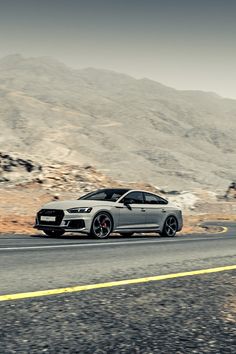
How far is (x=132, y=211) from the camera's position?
15.8m

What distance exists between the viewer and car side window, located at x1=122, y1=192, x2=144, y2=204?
15.7m

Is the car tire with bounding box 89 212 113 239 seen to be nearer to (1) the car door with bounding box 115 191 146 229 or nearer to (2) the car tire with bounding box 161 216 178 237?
(1) the car door with bounding box 115 191 146 229

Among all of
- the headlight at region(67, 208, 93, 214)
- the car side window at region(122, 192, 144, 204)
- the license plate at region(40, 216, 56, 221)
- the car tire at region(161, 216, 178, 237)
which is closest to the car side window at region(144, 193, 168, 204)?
the car side window at region(122, 192, 144, 204)

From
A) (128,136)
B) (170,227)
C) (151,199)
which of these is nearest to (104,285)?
(151,199)

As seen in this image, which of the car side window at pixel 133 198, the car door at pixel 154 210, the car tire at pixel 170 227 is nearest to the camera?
the car side window at pixel 133 198

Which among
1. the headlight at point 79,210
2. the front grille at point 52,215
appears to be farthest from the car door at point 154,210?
the front grille at point 52,215

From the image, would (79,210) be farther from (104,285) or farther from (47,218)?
(104,285)

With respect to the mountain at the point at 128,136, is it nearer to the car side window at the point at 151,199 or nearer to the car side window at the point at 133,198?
the car side window at the point at 151,199

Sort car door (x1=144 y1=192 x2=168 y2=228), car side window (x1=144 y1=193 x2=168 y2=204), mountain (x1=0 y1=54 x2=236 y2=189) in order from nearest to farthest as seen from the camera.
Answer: car door (x1=144 y1=192 x2=168 y2=228), car side window (x1=144 y1=193 x2=168 y2=204), mountain (x1=0 y1=54 x2=236 y2=189)

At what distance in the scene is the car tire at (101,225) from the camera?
47.1ft

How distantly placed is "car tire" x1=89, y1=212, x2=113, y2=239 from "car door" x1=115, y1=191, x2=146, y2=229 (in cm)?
47

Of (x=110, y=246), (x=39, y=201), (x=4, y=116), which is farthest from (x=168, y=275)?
(x=4, y=116)

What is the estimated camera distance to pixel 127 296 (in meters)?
5.75

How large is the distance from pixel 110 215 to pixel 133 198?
1.41m
